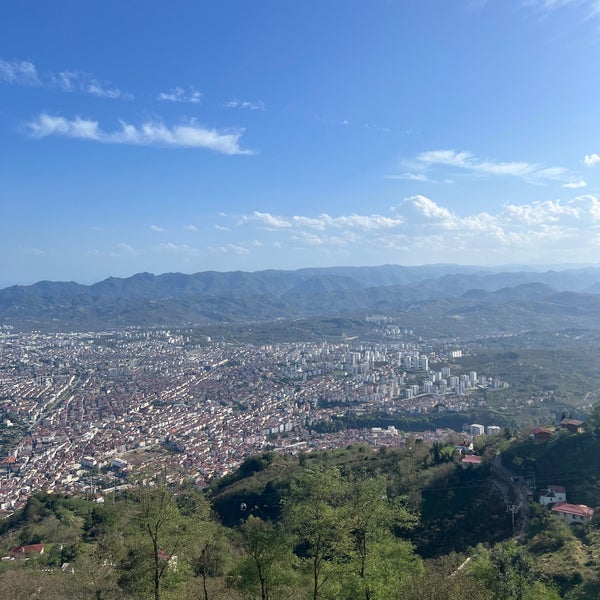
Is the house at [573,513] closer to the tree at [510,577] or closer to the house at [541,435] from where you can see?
the house at [541,435]

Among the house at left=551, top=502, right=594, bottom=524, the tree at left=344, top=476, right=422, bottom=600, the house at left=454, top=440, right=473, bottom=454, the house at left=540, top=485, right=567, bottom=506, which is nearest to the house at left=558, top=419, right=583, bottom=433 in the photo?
the house at left=454, top=440, right=473, bottom=454

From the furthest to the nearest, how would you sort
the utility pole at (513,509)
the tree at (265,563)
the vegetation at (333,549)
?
the utility pole at (513,509) → the tree at (265,563) → the vegetation at (333,549)

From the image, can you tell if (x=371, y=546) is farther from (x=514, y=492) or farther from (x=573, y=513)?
(x=514, y=492)

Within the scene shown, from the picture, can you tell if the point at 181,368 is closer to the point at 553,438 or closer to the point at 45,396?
the point at 45,396

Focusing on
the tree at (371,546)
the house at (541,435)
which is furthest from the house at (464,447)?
the tree at (371,546)

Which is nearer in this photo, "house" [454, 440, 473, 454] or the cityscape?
"house" [454, 440, 473, 454]

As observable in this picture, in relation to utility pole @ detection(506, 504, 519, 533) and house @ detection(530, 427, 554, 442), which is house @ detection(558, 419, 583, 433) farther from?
utility pole @ detection(506, 504, 519, 533)

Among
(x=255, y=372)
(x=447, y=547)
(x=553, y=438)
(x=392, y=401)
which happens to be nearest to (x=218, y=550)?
(x=447, y=547)
